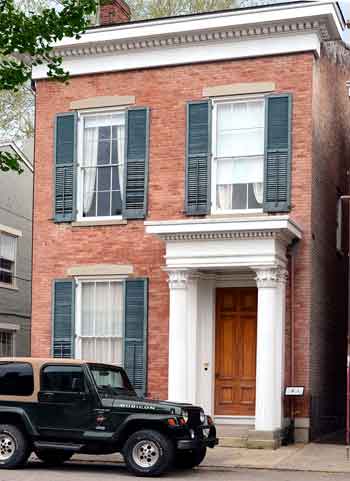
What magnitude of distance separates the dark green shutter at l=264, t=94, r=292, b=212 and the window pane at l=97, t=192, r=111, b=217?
11.5 ft

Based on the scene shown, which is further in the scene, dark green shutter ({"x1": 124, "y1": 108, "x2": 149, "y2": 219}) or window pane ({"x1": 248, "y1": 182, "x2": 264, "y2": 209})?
dark green shutter ({"x1": 124, "y1": 108, "x2": 149, "y2": 219})

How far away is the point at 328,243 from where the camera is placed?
21406 millimetres

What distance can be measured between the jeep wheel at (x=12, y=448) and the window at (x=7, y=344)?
43.5 ft

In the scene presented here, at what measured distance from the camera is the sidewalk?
16109 millimetres

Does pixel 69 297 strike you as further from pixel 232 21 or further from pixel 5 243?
pixel 5 243

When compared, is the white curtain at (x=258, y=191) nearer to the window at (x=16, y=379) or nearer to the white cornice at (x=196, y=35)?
the white cornice at (x=196, y=35)

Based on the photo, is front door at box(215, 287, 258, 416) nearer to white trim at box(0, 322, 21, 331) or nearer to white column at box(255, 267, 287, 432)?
white column at box(255, 267, 287, 432)

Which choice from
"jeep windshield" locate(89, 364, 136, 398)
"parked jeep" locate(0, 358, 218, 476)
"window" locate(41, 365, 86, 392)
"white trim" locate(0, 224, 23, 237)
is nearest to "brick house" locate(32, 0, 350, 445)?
"jeep windshield" locate(89, 364, 136, 398)

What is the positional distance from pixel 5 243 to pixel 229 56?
11188 millimetres

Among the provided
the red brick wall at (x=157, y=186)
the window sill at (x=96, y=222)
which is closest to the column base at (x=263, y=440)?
the red brick wall at (x=157, y=186)

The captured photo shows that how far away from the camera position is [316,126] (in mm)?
20031

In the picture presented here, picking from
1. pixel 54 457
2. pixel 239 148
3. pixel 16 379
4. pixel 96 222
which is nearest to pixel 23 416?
pixel 16 379

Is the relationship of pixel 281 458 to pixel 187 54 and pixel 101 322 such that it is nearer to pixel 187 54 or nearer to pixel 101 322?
pixel 101 322

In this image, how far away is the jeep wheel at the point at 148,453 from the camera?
14.8 m
